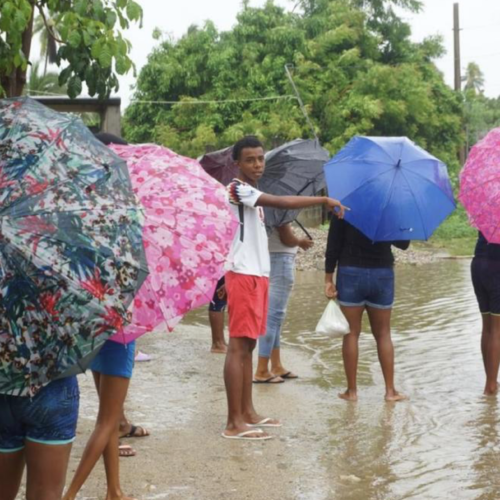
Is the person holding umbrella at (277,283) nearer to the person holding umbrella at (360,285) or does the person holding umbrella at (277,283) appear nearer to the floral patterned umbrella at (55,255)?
the person holding umbrella at (360,285)

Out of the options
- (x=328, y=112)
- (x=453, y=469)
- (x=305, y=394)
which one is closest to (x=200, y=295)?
(x=453, y=469)

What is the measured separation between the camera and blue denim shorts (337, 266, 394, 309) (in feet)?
23.9

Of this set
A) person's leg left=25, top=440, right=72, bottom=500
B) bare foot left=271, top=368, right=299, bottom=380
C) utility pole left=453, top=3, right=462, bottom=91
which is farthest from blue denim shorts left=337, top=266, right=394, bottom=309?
utility pole left=453, top=3, right=462, bottom=91

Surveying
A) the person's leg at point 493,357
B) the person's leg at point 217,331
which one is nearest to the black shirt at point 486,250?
the person's leg at point 493,357

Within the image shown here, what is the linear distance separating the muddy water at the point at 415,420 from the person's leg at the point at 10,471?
2265mm

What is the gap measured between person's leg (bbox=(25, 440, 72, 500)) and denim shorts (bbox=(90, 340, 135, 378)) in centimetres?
136

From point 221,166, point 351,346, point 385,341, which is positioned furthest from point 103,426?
point 221,166

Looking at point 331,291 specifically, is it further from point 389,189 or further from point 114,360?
point 114,360

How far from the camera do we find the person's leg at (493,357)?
25.1 ft

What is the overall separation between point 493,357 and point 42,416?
17.2 ft

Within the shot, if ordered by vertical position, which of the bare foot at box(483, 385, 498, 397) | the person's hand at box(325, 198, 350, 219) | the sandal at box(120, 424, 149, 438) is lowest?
the sandal at box(120, 424, 149, 438)

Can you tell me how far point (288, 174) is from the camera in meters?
7.87

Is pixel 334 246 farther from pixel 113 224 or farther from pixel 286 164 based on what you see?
pixel 113 224

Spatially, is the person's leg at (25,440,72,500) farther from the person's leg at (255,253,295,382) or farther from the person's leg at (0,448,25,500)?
the person's leg at (255,253,295,382)
